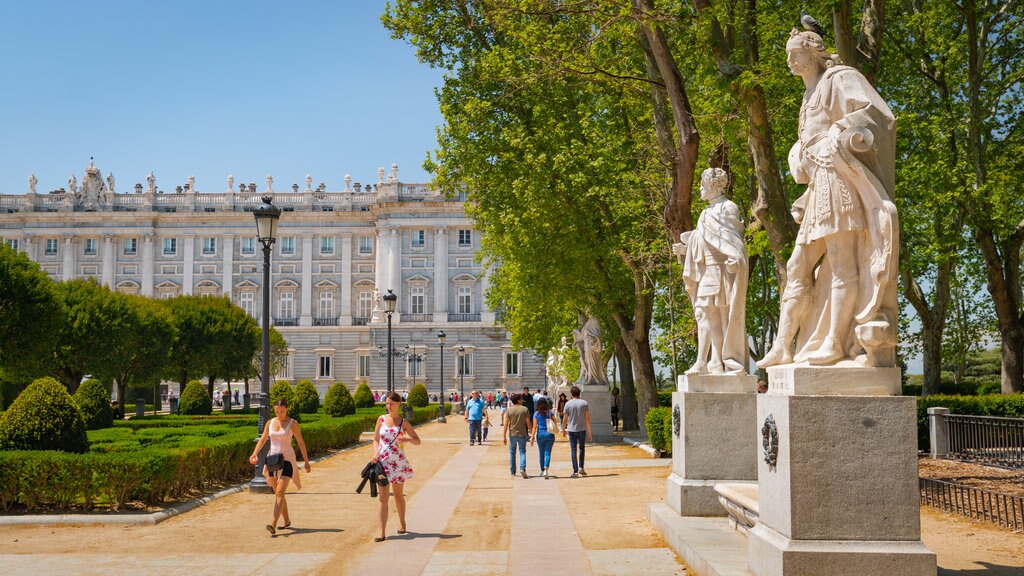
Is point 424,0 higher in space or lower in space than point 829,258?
higher

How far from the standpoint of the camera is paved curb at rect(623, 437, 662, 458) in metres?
19.6

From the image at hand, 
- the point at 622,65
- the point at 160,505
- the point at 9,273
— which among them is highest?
the point at 622,65

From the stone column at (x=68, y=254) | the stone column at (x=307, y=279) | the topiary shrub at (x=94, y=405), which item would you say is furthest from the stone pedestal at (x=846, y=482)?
the stone column at (x=68, y=254)

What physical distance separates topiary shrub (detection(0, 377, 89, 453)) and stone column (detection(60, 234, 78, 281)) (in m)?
77.7

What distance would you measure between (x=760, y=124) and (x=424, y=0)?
11864 millimetres

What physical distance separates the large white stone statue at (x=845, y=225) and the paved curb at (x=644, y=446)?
13576 mm

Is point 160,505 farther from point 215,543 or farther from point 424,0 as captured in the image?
point 424,0

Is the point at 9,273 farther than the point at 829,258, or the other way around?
the point at 9,273

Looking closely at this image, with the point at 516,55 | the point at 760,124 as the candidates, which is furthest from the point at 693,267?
the point at 516,55

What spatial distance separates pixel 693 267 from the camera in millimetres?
10523

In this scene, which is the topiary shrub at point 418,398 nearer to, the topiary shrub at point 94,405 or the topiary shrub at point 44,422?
the topiary shrub at point 94,405

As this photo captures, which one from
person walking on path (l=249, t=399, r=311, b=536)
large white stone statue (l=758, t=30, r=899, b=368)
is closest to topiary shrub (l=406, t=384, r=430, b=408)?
person walking on path (l=249, t=399, r=311, b=536)

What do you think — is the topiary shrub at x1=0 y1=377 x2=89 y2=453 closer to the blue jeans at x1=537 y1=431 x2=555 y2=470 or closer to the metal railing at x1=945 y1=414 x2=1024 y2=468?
the blue jeans at x1=537 y1=431 x2=555 y2=470

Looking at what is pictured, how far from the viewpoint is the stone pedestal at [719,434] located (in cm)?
973
